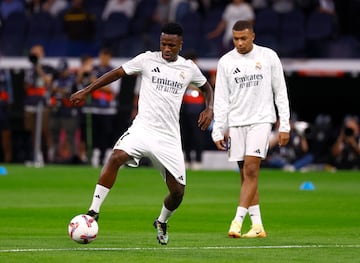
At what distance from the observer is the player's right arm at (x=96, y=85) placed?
1277cm

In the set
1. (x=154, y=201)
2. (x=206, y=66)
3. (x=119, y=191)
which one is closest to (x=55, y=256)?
(x=154, y=201)

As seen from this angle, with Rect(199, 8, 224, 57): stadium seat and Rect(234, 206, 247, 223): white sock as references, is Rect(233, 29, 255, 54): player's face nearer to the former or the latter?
Rect(234, 206, 247, 223): white sock

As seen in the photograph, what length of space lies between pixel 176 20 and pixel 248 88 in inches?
750

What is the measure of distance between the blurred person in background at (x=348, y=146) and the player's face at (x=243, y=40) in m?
15.4

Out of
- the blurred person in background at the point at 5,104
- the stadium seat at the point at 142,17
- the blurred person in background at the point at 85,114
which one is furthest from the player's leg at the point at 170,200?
the stadium seat at the point at 142,17

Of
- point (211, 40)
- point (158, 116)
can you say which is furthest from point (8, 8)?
point (158, 116)

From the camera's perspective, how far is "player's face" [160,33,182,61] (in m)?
13.2

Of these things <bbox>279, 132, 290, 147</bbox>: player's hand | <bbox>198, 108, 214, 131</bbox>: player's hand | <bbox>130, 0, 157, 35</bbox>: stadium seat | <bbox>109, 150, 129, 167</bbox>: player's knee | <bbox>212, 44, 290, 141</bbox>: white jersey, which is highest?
<bbox>130, 0, 157, 35</bbox>: stadium seat

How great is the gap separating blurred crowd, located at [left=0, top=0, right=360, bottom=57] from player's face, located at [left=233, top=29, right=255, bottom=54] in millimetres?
16881

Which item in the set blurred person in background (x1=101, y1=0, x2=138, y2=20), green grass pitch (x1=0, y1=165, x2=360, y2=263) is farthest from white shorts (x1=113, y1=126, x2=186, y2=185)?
blurred person in background (x1=101, y1=0, x2=138, y2=20)

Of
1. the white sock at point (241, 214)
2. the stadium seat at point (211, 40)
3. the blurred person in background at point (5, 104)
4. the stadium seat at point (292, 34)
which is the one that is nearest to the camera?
the white sock at point (241, 214)

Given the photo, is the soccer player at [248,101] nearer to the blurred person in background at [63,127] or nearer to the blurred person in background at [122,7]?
the blurred person in background at [63,127]

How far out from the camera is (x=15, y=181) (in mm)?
24875

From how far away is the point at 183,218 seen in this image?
56.6 feet
